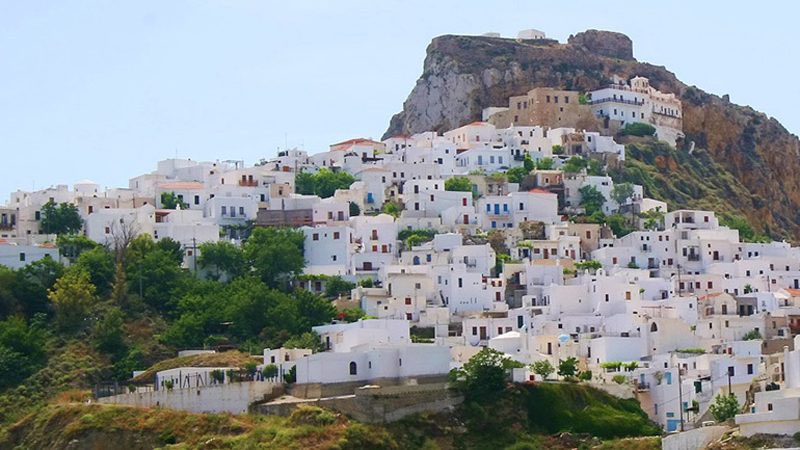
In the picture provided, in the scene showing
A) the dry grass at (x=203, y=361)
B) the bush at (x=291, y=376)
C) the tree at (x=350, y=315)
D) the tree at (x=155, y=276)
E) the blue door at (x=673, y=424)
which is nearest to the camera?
the blue door at (x=673, y=424)

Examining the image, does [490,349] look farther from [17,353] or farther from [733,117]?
[733,117]

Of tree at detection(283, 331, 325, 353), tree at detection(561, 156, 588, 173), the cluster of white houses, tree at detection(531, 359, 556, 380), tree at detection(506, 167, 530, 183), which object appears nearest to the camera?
the cluster of white houses

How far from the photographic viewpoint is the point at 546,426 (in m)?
62.7

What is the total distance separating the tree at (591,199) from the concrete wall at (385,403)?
1086 inches

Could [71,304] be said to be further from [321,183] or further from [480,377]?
[321,183]

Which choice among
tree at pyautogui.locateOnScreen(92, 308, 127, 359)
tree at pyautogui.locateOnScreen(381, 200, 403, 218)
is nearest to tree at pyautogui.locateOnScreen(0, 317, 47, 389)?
tree at pyautogui.locateOnScreen(92, 308, 127, 359)

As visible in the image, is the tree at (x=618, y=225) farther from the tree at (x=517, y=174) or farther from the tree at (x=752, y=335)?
the tree at (x=752, y=335)

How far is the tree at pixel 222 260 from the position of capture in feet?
255

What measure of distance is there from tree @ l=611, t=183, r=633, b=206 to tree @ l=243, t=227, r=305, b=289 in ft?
61.8

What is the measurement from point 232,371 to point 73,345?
876 centimetres

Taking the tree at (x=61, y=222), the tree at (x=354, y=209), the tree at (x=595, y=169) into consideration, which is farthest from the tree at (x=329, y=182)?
the tree at (x=61, y=222)

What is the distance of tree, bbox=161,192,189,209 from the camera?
85.9 metres

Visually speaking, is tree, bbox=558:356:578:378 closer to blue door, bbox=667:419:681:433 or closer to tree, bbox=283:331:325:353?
blue door, bbox=667:419:681:433

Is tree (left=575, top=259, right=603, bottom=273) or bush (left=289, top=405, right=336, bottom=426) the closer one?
bush (left=289, top=405, right=336, bottom=426)
